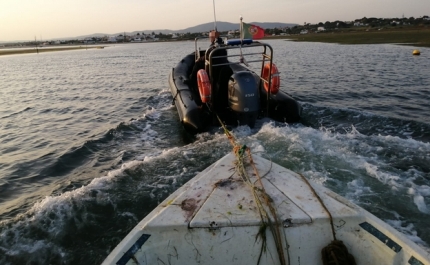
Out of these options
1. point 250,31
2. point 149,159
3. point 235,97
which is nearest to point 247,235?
point 149,159

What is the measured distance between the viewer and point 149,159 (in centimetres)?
667

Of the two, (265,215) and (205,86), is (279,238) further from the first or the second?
(205,86)

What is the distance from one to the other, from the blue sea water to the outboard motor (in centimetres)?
35

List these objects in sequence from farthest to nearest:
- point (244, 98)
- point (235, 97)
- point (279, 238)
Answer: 1. point (235, 97)
2. point (244, 98)
3. point (279, 238)

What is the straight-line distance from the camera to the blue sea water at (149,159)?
14.5 feet

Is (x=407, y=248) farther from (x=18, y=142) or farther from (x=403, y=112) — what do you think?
(x=18, y=142)

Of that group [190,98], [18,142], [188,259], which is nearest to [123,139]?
[190,98]

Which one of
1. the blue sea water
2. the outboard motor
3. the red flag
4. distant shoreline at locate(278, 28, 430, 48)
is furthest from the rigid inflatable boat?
distant shoreline at locate(278, 28, 430, 48)

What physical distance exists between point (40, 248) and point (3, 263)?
0.43m

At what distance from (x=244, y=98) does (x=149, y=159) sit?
2.66 meters

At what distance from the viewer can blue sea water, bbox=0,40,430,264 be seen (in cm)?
441

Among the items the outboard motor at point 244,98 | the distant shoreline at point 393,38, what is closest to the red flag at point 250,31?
the outboard motor at point 244,98

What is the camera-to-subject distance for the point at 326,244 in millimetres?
2973

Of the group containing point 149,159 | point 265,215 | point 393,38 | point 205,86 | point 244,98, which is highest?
point 393,38
